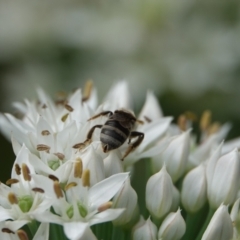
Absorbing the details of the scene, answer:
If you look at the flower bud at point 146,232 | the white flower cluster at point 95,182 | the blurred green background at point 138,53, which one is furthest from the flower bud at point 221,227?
the blurred green background at point 138,53

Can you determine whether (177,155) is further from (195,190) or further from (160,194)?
(160,194)

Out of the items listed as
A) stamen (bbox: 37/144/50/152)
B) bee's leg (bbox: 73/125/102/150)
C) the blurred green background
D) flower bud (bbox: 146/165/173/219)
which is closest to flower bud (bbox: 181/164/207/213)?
flower bud (bbox: 146/165/173/219)

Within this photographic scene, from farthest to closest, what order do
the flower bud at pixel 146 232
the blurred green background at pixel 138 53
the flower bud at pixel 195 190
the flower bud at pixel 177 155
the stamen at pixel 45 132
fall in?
the blurred green background at pixel 138 53
the flower bud at pixel 177 155
the flower bud at pixel 195 190
the stamen at pixel 45 132
the flower bud at pixel 146 232

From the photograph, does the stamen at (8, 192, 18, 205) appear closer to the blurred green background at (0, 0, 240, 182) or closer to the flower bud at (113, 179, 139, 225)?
the flower bud at (113, 179, 139, 225)

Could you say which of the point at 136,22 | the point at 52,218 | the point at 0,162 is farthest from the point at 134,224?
the point at 136,22

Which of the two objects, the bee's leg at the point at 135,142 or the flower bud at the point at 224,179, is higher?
the bee's leg at the point at 135,142

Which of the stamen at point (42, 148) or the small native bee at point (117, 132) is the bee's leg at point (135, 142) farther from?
the stamen at point (42, 148)
